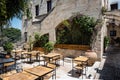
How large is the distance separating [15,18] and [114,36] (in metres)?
15.7

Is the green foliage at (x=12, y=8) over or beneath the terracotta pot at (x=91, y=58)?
over

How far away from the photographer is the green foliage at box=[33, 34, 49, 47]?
13.4 metres

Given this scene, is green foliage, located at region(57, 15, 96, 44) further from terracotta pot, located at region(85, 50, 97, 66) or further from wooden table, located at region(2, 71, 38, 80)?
wooden table, located at region(2, 71, 38, 80)

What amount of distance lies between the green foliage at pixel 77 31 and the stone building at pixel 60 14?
50 centimetres

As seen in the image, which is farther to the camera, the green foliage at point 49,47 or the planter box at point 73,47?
the green foliage at point 49,47

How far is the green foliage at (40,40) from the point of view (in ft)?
43.8

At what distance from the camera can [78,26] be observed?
1077 cm

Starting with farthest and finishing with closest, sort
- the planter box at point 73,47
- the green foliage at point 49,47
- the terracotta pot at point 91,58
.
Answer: the green foliage at point 49,47, the planter box at point 73,47, the terracotta pot at point 91,58

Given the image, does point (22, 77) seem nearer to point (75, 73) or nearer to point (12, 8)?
point (75, 73)

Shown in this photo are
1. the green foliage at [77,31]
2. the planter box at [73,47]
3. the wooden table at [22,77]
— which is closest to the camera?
the wooden table at [22,77]

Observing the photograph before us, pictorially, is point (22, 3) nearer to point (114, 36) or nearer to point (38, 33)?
point (38, 33)

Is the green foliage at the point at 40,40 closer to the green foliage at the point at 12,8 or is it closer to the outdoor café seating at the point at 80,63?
the green foliage at the point at 12,8

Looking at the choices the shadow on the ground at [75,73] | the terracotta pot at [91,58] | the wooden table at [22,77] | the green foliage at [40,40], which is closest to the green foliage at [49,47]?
the green foliage at [40,40]

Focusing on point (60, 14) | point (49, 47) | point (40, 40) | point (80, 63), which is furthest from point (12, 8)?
point (40, 40)
